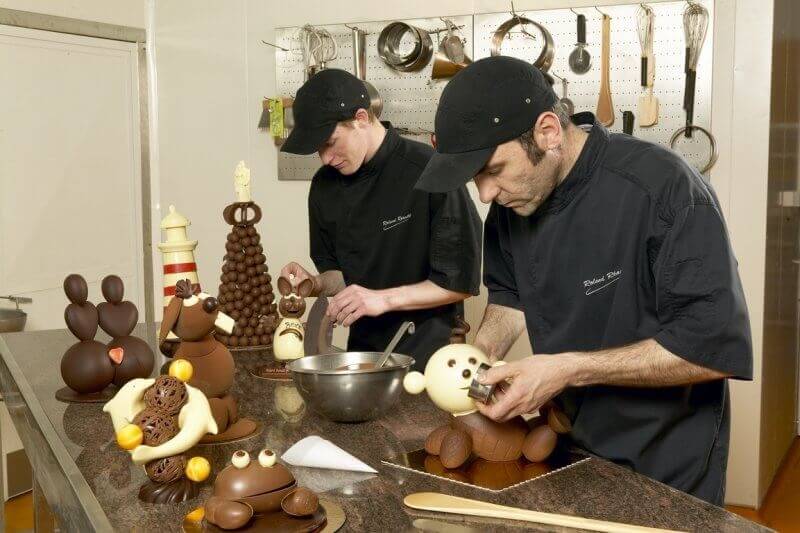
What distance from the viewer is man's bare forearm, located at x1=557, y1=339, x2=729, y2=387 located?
156 centimetres

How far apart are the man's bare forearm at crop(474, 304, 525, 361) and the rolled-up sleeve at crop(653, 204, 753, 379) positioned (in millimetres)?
440

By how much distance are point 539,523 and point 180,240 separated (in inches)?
57.6

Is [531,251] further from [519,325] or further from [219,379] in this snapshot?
[219,379]

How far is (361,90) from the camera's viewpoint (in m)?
2.49

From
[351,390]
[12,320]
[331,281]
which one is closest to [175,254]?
[331,281]

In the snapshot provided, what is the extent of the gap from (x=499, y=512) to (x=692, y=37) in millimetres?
2761

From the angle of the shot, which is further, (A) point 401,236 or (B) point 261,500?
(A) point 401,236

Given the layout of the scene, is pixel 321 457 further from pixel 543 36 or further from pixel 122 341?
pixel 543 36

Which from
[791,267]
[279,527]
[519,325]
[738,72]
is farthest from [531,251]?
[791,267]

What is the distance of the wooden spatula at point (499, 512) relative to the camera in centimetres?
121

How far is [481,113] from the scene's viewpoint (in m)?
1.59

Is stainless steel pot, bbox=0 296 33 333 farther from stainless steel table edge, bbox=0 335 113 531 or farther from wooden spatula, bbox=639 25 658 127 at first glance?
wooden spatula, bbox=639 25 658 127

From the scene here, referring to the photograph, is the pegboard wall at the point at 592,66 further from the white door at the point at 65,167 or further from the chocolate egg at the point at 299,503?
the chocolate egg at the point at 299,503

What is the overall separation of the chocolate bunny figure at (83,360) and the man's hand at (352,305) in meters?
0.60
